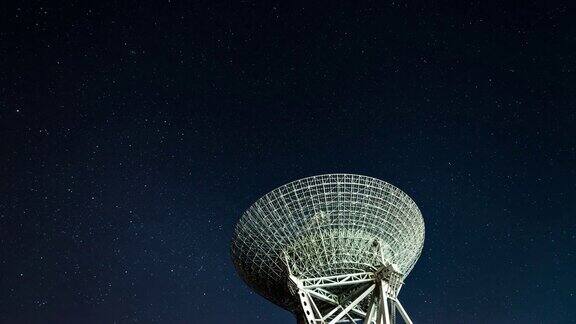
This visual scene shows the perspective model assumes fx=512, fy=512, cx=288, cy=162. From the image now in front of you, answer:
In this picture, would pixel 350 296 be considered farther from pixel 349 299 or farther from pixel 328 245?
pixel 328 245

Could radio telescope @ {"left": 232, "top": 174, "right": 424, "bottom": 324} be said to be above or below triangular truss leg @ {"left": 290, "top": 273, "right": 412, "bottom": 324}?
above

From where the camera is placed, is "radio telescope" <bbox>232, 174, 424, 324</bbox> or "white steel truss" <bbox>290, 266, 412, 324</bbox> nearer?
"white steel truss" <bbox>290, 266, 412, 324</bbox>

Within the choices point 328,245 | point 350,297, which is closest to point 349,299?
point 350,297

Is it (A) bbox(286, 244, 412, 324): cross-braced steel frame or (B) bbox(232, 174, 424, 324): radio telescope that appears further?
(B) bbox(232, 174, 424, 324): radio telescope

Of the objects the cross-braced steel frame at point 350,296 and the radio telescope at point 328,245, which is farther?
the radio telescope at point 328,245

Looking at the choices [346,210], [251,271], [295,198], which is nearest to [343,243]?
[346,210]

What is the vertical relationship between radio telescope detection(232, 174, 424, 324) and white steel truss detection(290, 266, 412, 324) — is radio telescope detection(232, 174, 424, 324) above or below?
above

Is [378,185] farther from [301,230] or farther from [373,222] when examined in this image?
[301,230]

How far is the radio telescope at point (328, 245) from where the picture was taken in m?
26.7

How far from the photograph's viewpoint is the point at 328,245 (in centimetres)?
2747

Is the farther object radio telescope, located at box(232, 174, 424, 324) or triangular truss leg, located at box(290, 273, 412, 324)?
radio telescope, located at box(232, 174, 424, 324)

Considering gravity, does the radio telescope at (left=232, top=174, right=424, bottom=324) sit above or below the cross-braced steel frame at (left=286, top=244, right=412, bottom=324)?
above

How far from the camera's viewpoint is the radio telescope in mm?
26688

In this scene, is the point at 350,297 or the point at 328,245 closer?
the point at 350,297
